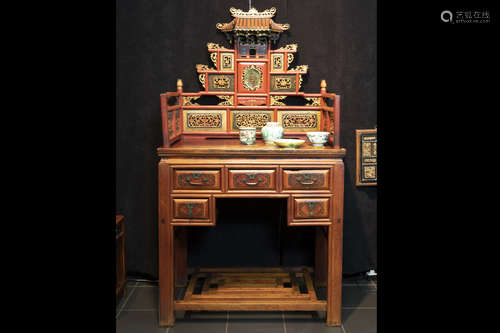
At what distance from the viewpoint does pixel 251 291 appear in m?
2.81

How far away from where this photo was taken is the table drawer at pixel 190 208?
2.52 metres

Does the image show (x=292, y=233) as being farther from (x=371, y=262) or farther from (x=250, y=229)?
(x=371, y=262)

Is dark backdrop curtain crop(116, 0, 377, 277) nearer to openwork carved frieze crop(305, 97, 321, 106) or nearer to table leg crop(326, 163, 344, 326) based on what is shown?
openwork carved frieze crop(305, 97, 321, 106)

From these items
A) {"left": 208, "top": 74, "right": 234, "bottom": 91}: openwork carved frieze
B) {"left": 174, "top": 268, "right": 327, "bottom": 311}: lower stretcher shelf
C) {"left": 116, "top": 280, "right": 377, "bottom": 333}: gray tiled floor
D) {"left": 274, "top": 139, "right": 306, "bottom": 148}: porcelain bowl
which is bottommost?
{"left": 116, "top": 280, "right": 377, "bottom": 333}: gray tiled floor

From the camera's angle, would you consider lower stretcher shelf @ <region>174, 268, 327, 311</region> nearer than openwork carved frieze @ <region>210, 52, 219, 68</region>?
Yes

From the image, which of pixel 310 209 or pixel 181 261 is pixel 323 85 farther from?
pixel 181 261

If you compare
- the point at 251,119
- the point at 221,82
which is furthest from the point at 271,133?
the point at 221,82

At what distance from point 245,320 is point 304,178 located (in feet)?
3.04

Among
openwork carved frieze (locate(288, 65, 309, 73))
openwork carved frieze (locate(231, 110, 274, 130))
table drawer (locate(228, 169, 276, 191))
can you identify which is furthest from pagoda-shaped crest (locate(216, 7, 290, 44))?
table drawer (locate(228, 169, 276, 191))

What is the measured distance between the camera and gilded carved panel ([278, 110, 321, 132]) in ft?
10.0

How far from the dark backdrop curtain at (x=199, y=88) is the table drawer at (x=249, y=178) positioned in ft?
2.33
